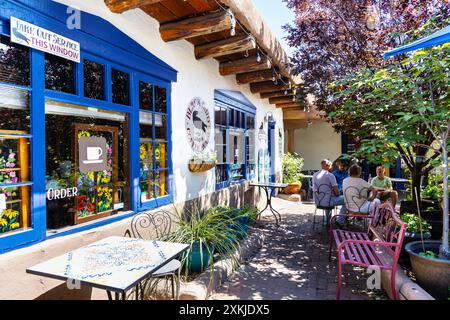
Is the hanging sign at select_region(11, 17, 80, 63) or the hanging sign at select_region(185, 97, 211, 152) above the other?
the hanging sign at select_region(11, 17, 80, 63)

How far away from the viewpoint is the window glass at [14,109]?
2.33 metres

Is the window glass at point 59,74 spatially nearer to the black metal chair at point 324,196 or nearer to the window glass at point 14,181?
the window glass at point 14,181

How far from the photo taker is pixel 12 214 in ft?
7.81

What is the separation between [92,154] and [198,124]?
2.24 meters

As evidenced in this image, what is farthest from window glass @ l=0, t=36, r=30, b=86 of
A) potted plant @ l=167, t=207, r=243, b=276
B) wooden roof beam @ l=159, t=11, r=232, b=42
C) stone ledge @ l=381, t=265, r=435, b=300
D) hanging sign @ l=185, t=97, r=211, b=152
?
stone ledge @ l=381, t=265, r=435, b=300

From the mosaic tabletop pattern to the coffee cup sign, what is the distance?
0.84 m

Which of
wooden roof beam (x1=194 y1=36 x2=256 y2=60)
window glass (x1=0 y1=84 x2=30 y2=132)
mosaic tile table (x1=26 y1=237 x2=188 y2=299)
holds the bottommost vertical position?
mosaic tile table (x1=26 y1=237 x2=188 y2=299)

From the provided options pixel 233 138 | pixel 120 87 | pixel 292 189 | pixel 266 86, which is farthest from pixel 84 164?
pixel 292 189

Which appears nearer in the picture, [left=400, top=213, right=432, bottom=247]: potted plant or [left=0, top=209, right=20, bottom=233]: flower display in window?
[left=0, top=209, right=20, bottom=233]: flower display in window

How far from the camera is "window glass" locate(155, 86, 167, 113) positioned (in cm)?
407

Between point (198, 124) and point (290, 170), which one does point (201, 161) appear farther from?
point (290, 170)

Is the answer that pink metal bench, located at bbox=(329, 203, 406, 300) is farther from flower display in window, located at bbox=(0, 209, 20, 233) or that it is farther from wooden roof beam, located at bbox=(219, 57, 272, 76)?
wooden roof beam, located at bbox=(219, 57, 272, 76)
